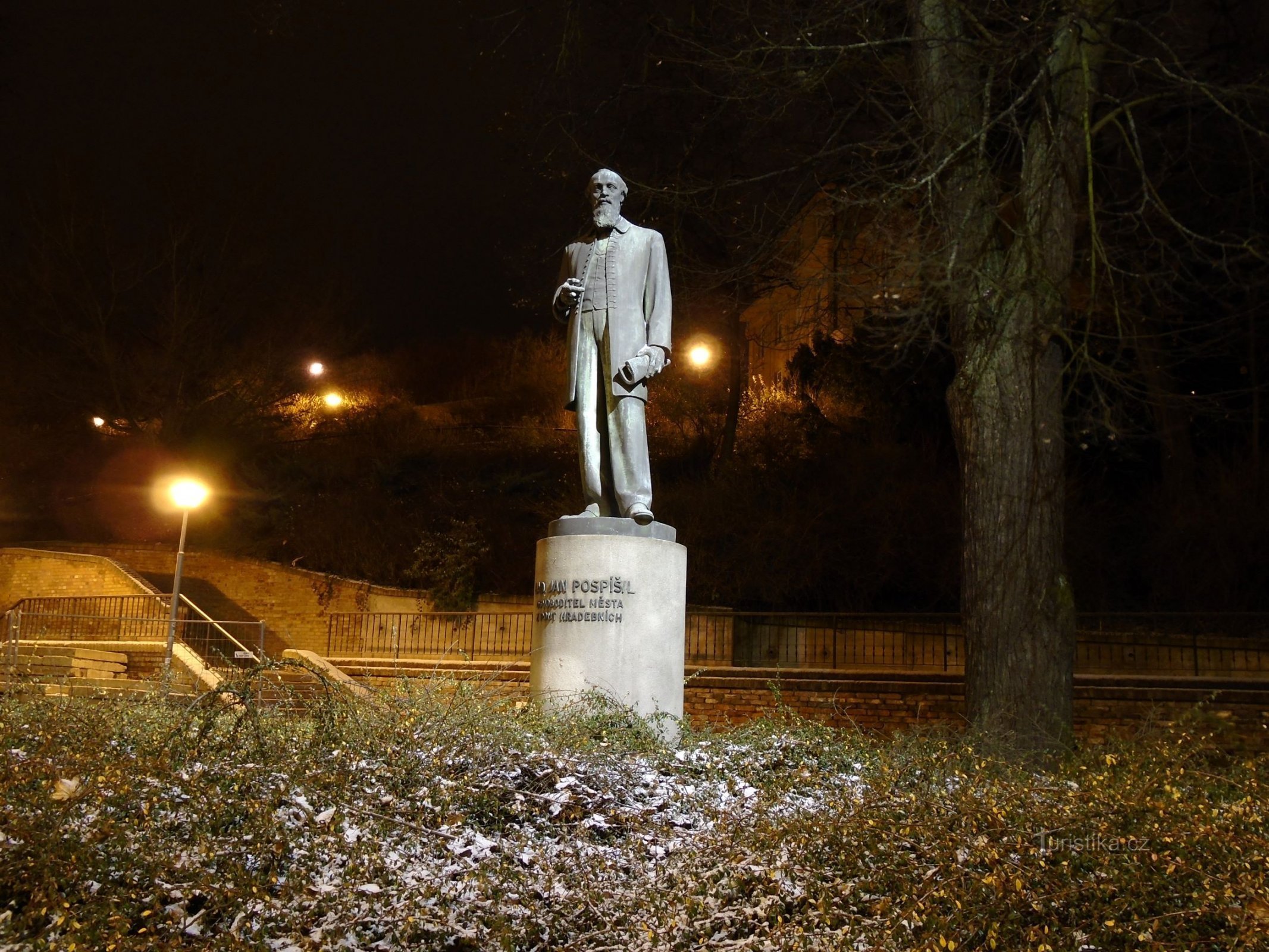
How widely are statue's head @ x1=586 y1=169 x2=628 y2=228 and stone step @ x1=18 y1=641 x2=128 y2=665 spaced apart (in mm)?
12834

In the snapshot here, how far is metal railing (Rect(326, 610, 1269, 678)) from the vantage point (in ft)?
52.3

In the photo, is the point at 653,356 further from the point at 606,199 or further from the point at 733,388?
the point at 733,388

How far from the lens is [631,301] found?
8906 millimetres

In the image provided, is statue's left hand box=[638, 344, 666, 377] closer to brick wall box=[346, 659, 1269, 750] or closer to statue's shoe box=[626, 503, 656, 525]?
statue's shoe box=[626, 503, 656, 525]

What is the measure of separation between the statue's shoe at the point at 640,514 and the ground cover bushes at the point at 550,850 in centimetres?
259

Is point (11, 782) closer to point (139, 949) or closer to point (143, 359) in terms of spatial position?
point (139, 949)

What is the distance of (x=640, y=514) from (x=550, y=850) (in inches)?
146

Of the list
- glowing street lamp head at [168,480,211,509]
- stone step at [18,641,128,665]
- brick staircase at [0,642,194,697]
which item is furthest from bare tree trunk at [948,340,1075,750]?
stone step at [18,641,128,665]

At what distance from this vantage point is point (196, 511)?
31.5m

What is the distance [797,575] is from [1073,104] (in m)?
11.3

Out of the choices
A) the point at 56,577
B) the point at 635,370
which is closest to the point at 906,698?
the point at 635,370

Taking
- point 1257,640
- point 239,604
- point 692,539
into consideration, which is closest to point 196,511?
point 239,604

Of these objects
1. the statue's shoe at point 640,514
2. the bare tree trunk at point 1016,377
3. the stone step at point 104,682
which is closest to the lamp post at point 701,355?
the stone step at point 104,682

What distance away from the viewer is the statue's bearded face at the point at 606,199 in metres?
9.00
